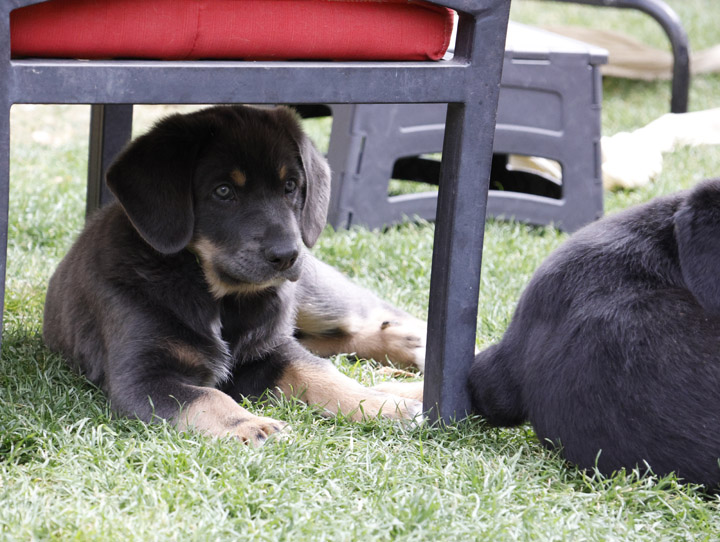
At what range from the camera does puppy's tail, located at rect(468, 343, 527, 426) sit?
2.39 meters

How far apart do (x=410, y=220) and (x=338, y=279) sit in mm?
1437

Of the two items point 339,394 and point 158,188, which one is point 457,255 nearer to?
point 339,394

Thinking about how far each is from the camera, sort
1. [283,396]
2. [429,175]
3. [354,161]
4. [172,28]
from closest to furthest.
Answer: [172,28] < [283,396] < [354,161] < [429,175]

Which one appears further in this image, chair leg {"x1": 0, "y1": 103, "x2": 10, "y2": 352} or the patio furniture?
the patio furniture

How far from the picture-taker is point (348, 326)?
3.13 m

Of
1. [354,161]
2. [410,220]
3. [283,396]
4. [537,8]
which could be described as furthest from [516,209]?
[537,8]

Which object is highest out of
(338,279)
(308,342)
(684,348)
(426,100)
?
(426,100)

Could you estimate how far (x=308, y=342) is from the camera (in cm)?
318

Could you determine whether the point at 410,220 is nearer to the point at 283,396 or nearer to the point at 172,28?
the point at 283,396

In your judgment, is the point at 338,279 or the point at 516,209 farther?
the point at 516,209

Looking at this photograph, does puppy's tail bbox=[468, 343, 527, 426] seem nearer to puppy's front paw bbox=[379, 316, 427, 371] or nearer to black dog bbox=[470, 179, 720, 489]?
black dog bbox=[470, 179, 720, 489]

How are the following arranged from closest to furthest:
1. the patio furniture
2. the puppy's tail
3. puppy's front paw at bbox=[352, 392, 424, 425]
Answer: the puppy's tail
puppy's front paw at bbox=[352, 392, 424, 425]
the patio furniture

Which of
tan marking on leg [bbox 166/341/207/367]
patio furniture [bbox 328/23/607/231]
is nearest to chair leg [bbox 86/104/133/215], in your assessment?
tan marking on leg [bbox 166/341/207/367]

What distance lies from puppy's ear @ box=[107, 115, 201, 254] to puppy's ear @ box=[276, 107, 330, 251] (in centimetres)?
37
